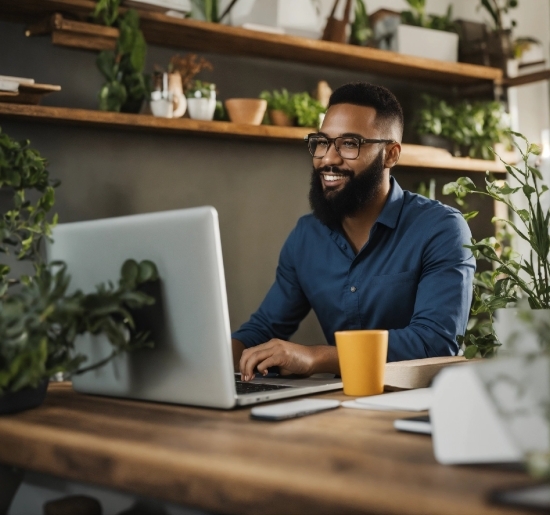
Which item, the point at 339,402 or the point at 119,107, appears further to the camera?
the point at 119,107

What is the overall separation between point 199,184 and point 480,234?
1.48 m

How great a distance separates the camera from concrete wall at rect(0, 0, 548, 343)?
2.56m

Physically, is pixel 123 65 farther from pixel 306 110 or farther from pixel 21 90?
pixel 306 110

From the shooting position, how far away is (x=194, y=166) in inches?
113

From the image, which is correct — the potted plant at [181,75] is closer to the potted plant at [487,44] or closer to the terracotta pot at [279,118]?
the terracotta pot at [279,118]

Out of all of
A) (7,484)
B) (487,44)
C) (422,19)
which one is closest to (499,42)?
(487,44)

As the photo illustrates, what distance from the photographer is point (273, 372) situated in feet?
5.85

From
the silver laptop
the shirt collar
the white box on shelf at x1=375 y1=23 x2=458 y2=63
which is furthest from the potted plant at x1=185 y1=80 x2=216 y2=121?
the silver laptop

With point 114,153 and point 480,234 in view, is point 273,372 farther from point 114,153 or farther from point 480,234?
point 480,234

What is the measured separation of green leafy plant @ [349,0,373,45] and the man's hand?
6.16ft

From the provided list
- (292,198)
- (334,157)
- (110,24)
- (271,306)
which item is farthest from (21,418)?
(292,198)

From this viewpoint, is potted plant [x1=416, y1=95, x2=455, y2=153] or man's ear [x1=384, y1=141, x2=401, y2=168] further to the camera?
potted plant [x1=416, y1=95, x2=455, y2=153]

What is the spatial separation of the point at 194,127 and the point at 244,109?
222 mm

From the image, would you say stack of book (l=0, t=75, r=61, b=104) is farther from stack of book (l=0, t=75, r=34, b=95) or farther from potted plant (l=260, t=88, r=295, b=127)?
potted plant (l=260, t=88, r=295, b=127)
